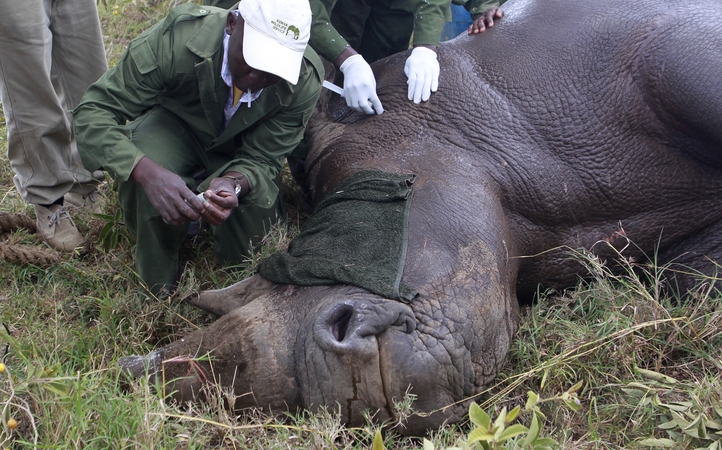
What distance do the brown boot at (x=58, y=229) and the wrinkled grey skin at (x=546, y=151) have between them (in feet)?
4.32

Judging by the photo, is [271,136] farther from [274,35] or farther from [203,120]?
[274,35]

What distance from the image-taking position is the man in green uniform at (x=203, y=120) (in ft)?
9.68

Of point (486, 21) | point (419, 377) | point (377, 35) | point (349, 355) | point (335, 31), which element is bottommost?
point (419, 377)

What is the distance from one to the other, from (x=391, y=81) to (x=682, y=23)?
50.8 inches

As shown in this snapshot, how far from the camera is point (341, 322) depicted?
7.97ft

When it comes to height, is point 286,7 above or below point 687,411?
above

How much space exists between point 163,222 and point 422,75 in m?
1.32

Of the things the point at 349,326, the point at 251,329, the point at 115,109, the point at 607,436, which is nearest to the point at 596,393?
the point at 607,436

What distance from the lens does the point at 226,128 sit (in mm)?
3371

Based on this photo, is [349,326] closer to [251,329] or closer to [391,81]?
[251,329]

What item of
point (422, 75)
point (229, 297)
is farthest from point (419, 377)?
point (422, 75)

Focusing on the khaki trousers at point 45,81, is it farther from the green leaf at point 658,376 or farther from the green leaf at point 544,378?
the green leaf at point 658,376

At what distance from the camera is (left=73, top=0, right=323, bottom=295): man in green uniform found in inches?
116

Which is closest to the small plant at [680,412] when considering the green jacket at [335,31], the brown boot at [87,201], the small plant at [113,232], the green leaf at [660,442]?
the green leaf at [660,442]
